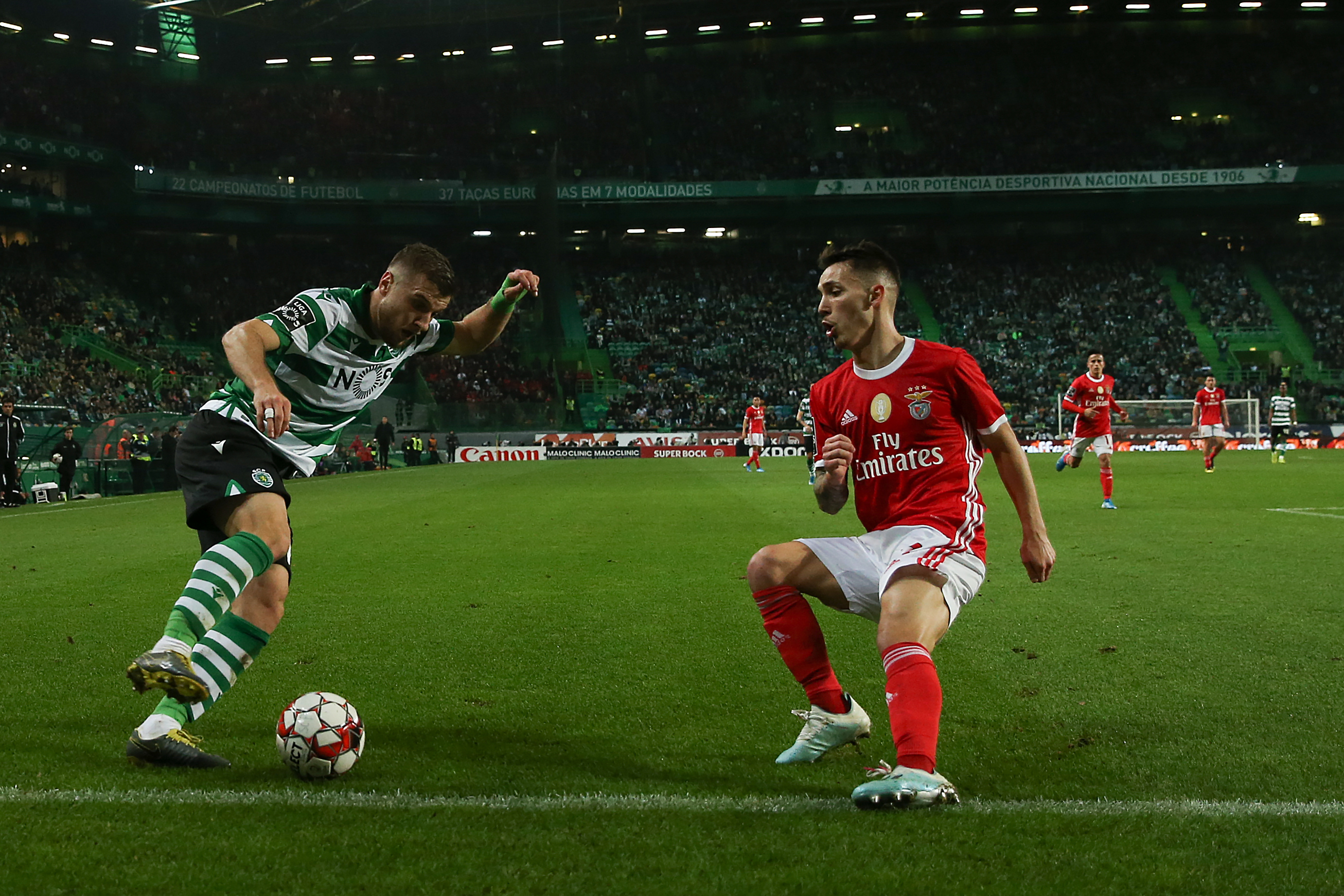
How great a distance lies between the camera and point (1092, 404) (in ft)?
54.7

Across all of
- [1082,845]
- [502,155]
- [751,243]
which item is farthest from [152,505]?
[751,243]

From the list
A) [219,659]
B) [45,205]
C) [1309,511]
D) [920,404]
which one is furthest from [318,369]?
[45,205]

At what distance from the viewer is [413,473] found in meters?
30.5

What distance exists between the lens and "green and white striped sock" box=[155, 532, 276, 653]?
3758mm

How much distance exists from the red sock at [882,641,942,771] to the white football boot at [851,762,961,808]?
0.16 feet

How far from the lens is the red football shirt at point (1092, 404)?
1659cm

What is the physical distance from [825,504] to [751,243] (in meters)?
51.2

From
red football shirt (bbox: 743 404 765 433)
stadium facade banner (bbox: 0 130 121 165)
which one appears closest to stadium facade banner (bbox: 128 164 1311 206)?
stadium facade banner (bbox: 0 130 121 165)

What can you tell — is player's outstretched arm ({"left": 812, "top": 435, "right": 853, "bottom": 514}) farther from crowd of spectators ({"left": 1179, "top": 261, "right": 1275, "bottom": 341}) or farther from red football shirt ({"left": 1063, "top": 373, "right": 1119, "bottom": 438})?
crowd of spectators ({"left": 1179, "top": 261, "right": 1275, "bottom": 341})

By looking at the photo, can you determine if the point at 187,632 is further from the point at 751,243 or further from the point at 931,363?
the point at 751,243

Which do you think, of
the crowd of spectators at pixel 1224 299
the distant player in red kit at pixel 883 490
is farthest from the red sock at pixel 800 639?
the crowd of spectators at pixel 1224 299

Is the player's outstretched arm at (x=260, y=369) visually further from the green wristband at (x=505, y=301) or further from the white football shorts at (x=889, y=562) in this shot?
the white football shorts at (x=889, y=562)

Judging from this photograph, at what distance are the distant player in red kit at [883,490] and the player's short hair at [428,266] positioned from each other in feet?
5.17

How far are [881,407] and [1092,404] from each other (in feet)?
45.5
